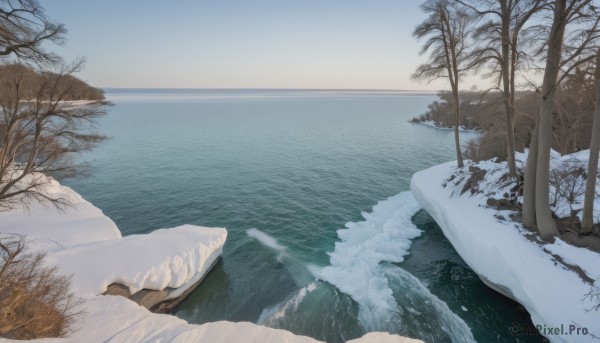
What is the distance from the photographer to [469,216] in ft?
39.4

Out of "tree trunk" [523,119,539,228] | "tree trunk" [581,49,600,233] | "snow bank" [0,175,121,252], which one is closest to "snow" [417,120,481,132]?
"tree trunk" [523,119,539,228]

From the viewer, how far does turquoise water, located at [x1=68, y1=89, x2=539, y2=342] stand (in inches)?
378

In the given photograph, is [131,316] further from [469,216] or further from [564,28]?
[564,28]

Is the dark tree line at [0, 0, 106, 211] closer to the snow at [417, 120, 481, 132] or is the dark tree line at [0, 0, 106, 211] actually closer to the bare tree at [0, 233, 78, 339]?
the bare tree at [0, 233, 78, 339]

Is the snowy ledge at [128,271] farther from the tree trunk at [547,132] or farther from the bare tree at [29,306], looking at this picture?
the tree trunk at [547,132]

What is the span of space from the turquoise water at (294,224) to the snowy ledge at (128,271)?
123 centimetres

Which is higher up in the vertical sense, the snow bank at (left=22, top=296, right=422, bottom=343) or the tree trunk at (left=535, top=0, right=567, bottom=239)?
the tree trunk at (left=535, top=0, right=567, bottom=239)

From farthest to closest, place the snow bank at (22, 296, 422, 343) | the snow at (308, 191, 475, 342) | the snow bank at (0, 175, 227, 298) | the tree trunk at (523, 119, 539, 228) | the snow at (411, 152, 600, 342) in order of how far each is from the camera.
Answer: the tree trunk at (523, 119, 539, 228), the snow bank at (0, 175, 227, 298), the snow at (308, 191, 475, 342), the snow at (411, 152, 600, 342), the snow bank at (22, 296, 422, 343)

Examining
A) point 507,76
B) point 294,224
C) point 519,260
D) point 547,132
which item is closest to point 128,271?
point 294,224

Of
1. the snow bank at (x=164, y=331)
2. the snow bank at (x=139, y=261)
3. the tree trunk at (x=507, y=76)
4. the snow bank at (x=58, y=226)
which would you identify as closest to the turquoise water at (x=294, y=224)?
the snow bank at (x=139, y=261)

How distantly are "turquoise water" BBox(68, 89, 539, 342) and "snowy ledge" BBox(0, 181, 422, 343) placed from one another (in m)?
1.23

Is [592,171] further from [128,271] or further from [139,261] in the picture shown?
[128,271]

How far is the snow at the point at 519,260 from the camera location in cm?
742

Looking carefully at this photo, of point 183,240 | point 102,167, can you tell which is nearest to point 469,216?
point 183,240
